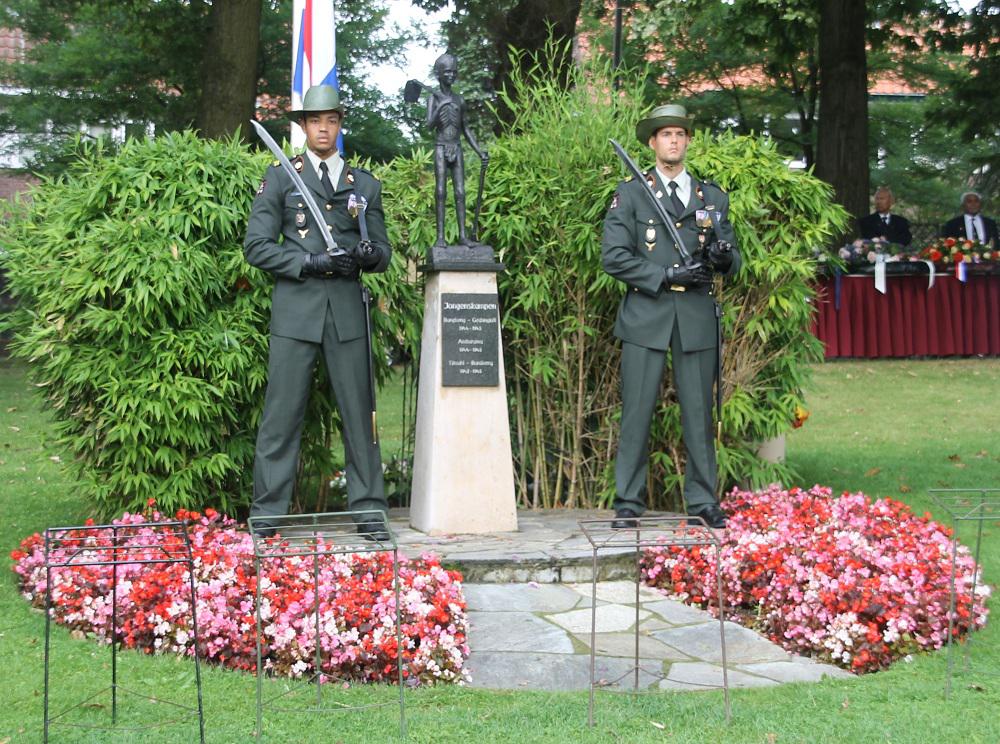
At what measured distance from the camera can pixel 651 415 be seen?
7375 millimetres

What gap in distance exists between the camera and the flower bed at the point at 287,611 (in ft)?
17.2

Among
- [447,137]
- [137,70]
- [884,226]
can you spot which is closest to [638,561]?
[447,137]

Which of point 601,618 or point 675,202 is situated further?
point 675,202

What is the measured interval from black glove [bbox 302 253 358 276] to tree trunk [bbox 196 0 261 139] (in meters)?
7.23

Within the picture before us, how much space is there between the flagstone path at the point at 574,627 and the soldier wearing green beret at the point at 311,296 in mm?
650

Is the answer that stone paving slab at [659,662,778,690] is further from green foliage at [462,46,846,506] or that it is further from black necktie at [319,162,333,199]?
black necktie at [319,162,333,199]

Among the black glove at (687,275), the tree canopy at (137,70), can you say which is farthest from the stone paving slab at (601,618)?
the tree canopy at (137,70)

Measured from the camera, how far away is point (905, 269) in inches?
676

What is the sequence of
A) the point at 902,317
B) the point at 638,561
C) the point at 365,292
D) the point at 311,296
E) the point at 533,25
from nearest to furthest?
the point at 638,561 < the point at 311,296 < the point at 365,292 < the point at 533,25 < the point at 902,317

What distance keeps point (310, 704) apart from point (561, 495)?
3707mm

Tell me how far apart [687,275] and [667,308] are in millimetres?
238

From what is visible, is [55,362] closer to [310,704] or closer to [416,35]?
[310,704]

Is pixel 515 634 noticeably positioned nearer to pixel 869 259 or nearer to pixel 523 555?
pixel 523 555

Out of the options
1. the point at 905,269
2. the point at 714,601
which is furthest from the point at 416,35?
the point at 714,601
